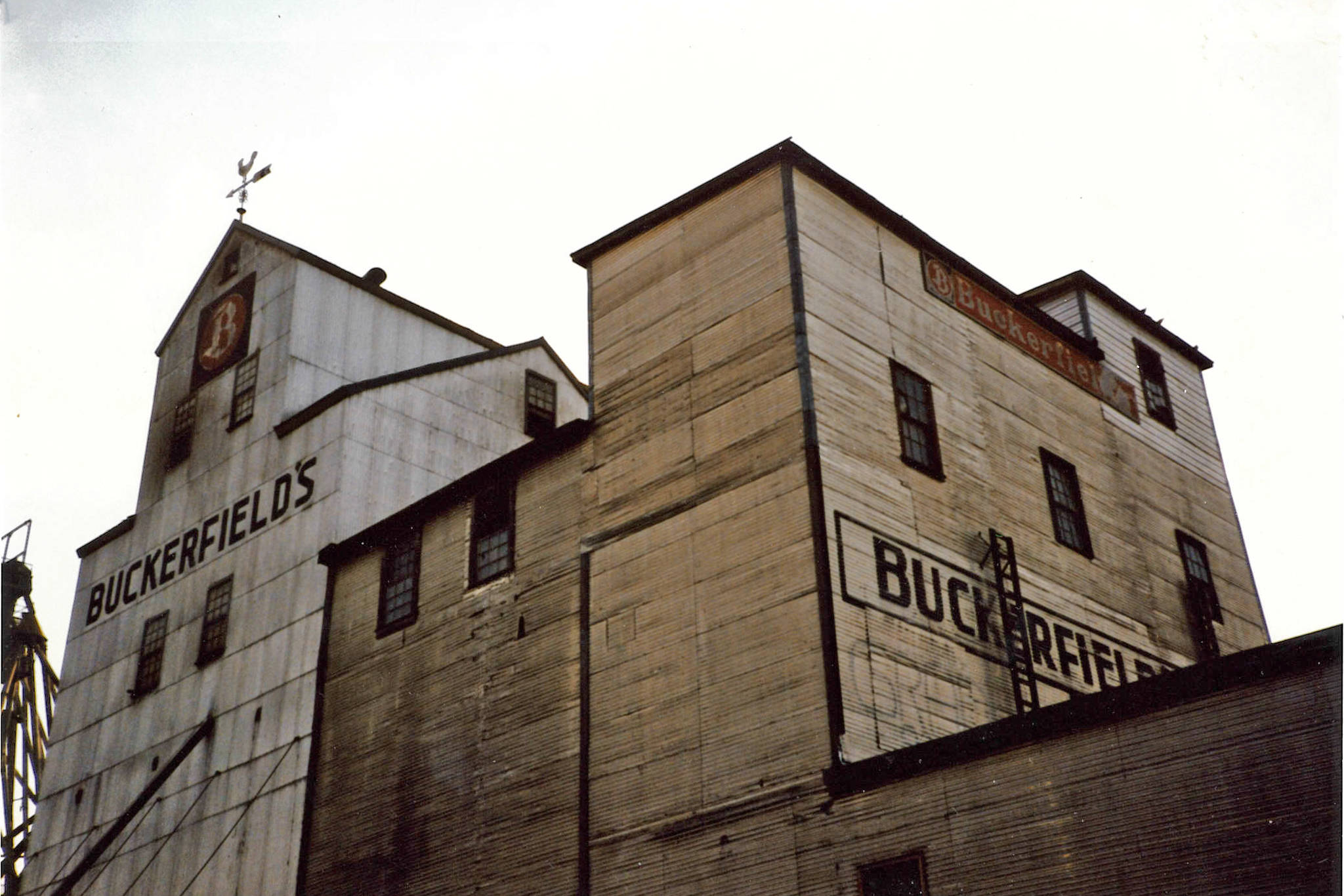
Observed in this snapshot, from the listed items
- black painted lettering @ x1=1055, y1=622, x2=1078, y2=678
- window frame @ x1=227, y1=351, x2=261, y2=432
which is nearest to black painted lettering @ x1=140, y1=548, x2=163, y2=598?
window frame @ x1=227, y1=351, x2=261, y2=432

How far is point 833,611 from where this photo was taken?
21359 mm

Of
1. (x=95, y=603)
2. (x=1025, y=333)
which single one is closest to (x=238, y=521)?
(x=95, y=603)

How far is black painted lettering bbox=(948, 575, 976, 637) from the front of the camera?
23.7 metres

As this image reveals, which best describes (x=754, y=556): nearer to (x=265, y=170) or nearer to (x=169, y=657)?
(x=169, y=657)

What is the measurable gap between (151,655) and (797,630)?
19748 millimetres

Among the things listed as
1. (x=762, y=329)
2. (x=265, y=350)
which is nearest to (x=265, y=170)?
(x=265, y=350)

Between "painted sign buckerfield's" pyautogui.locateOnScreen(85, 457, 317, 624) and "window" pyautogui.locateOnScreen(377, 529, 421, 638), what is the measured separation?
3922 mm

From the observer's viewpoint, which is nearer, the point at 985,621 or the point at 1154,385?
the point at 985,621

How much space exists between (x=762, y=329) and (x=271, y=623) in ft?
45.2

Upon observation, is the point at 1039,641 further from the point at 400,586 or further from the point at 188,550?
the point at 188,550

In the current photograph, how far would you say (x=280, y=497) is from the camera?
33562 millimetres

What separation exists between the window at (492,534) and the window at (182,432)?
12.6 metres

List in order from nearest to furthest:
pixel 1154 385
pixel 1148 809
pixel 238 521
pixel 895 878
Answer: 1. pixel 1148 809
2. pixel 895 878
3. pixel 1154 385
4. pixel 238 521

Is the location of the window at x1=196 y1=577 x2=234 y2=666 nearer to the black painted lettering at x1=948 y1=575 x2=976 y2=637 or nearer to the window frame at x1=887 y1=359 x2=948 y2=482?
the window frame at x1=887 y1=359 x2=948 y2=482
